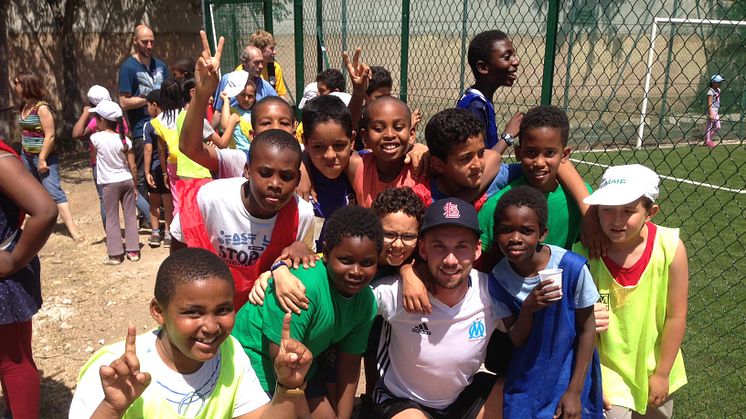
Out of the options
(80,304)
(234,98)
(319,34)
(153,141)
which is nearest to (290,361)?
(80,304)

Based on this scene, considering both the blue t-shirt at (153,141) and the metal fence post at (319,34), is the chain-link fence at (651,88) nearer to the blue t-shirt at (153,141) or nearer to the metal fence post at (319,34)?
the metal fence post at (319,34)

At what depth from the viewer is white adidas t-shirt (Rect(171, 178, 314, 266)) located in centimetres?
269

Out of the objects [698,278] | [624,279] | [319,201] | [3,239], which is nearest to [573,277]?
[624,279]

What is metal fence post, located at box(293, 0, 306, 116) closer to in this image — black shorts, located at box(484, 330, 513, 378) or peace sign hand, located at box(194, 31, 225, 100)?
peace sign hand, located at box(194, 31, 225, 100)

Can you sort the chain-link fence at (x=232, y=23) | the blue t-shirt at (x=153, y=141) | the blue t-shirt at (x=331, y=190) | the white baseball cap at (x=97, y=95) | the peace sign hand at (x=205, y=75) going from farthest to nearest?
the chain-link fence at (x=232, y=23)
the blue t-shirt at (x=153, y=141)
the white baseball cap at (x=97, y=95)
the blue t-shirt at (x=331, y=190)
the peace sign hand at (x=205, y=75)

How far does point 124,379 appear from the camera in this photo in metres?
1.76

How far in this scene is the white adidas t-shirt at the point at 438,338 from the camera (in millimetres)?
2604

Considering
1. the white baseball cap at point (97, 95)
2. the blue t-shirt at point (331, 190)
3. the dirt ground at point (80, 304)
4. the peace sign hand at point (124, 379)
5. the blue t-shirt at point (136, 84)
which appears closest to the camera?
the peace sign hand at point (124, 379)

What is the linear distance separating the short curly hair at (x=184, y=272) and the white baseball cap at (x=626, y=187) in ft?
4.93

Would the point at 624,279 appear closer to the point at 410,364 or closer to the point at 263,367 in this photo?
the point at 410,364

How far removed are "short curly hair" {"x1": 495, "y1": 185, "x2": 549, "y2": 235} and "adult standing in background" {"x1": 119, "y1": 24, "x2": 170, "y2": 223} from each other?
213 inches

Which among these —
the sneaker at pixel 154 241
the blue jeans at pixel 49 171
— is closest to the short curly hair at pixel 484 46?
the sneaker at pixel 154 241

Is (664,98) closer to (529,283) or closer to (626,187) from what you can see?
(626,187)

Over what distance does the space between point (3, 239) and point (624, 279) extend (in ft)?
8.61
